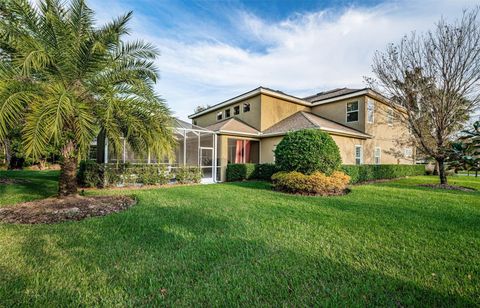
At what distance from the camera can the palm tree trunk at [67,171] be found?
7078mm

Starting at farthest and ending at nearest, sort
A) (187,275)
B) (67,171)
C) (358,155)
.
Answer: (358,155) → (67,171) → (187,275)

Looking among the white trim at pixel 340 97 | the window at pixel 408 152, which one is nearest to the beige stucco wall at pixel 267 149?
the white trim at pixel 340 97

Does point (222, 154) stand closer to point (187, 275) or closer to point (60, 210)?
point (60, 210)

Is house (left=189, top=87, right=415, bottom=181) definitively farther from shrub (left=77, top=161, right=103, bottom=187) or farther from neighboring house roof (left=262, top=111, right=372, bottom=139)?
shrub (left=77, top=161, right=103, bottom=187)

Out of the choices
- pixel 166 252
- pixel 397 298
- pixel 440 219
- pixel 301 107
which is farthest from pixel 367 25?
pixel 166 252

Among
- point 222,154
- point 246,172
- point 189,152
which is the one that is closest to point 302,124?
point 246,172

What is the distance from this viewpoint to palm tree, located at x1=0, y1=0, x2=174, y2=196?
545 centimetres

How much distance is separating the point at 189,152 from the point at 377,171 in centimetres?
1450

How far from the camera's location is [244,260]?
3406mm

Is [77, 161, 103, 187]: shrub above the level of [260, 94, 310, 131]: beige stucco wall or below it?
below

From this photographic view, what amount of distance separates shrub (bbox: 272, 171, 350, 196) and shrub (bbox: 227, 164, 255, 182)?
179 inches

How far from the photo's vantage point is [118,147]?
283 inches

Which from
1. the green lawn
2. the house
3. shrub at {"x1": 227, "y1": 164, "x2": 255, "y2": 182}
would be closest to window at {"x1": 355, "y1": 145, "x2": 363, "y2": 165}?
the house

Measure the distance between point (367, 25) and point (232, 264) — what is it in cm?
1300
